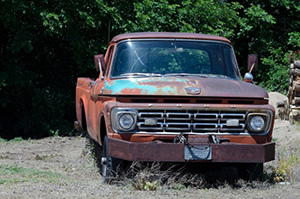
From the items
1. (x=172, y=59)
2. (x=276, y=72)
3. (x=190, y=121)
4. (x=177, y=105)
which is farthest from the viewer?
(x=276, y=72)

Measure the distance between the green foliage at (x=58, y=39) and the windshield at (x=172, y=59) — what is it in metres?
8.26

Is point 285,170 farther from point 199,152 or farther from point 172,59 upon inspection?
point 172,59

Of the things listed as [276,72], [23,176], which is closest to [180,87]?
[23,176]

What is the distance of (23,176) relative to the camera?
8.54 metres

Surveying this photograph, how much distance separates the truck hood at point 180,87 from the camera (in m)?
7.33

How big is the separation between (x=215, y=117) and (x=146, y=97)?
0.85 metres

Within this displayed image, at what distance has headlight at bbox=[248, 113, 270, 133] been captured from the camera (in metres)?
7.52

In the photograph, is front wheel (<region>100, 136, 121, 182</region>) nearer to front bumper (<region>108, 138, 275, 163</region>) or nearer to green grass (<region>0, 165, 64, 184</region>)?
front bumper (<region>108, 138, 275, 163</region>)

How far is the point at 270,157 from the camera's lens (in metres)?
7.55

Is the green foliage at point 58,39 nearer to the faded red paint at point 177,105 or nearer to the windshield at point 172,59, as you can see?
the windshield at point 172,59

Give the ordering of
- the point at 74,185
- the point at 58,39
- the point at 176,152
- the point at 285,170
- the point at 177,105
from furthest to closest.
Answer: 1. the point at 58,39
2. the point at 285,170
3. the point at 74,185
4. the point at 177,105
5. the point at 176,152

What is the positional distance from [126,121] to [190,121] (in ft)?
2.45

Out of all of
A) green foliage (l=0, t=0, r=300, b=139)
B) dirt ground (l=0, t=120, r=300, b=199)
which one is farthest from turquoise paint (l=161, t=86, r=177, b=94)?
green foliage (l=0, t=0, r=300, b=139)

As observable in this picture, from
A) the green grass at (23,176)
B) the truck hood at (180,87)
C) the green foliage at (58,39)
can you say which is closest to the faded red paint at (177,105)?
the truck hood at (180,87)
